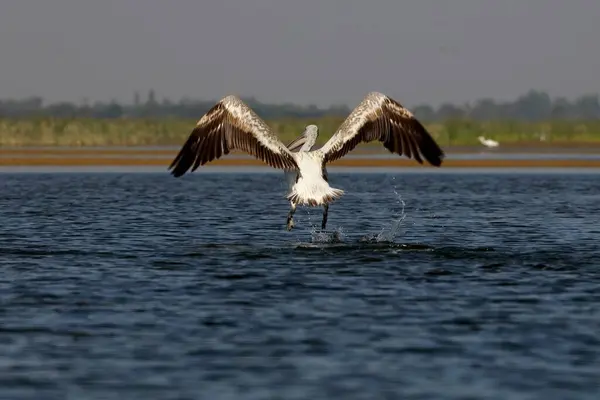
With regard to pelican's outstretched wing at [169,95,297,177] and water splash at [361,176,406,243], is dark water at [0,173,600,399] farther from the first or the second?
pelican's outstretched wing at [169,95,297,177]

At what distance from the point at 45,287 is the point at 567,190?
23.1 metres

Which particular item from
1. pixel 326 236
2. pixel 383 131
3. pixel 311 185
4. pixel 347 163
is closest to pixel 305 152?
pixel 311 185

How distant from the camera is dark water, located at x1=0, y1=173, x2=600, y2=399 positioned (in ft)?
33.3

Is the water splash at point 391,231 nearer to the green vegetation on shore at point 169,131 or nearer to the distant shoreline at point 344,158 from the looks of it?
the distant shoreline at point 344,158

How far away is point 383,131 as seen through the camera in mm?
19578

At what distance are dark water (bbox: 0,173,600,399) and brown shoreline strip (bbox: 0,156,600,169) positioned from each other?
24.3 metres

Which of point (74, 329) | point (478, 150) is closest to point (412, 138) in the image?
point (74, 329)

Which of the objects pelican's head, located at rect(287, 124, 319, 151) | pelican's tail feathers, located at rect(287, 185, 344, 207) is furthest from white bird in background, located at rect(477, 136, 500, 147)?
pelican's tail feathers, located at rect(287, 185, 344, 207)

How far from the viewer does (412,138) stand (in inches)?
774

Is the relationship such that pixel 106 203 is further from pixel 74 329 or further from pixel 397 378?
pixel 397 378

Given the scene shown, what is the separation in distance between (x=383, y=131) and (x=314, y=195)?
4.66 ft

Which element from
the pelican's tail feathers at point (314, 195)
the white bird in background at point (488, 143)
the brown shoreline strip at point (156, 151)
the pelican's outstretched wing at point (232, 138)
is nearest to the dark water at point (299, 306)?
the pelican's tail feathers at point (314, 195)

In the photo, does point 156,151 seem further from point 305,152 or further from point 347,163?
point 305,152

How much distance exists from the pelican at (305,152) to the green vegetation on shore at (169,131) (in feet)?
165
